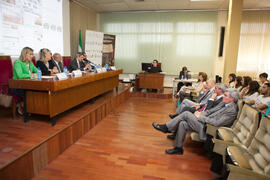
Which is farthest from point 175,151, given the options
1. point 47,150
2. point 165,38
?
point 165,38

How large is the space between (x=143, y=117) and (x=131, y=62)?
4296mm

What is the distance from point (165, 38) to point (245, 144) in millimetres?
6246

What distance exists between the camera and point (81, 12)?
22.2 feet

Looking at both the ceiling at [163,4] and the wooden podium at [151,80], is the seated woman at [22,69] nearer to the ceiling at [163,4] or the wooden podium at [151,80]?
the wooden podium at [151,80]

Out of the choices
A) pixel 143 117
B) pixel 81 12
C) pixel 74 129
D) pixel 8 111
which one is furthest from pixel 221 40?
pixel 8 111

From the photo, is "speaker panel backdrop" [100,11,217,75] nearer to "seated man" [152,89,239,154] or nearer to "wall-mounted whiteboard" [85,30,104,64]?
"wall-mounted whiteboard" [85,30,104,64]

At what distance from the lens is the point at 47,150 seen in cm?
224

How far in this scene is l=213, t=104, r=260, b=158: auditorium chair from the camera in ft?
5.79

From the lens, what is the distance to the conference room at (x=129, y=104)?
6.61 ft

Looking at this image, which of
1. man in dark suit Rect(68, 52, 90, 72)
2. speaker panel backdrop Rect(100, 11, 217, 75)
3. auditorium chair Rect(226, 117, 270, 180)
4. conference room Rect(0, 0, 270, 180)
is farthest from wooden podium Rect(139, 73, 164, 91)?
auditorium chair Rect(226, 117, 270, 180)

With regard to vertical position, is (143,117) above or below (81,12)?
below

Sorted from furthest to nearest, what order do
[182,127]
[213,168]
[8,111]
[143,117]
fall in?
[143,117] → [8,111] → [182,127] → [213,168]

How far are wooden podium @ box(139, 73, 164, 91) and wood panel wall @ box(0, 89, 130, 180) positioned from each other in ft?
8.86

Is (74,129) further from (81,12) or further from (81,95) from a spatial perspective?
(81,12)
